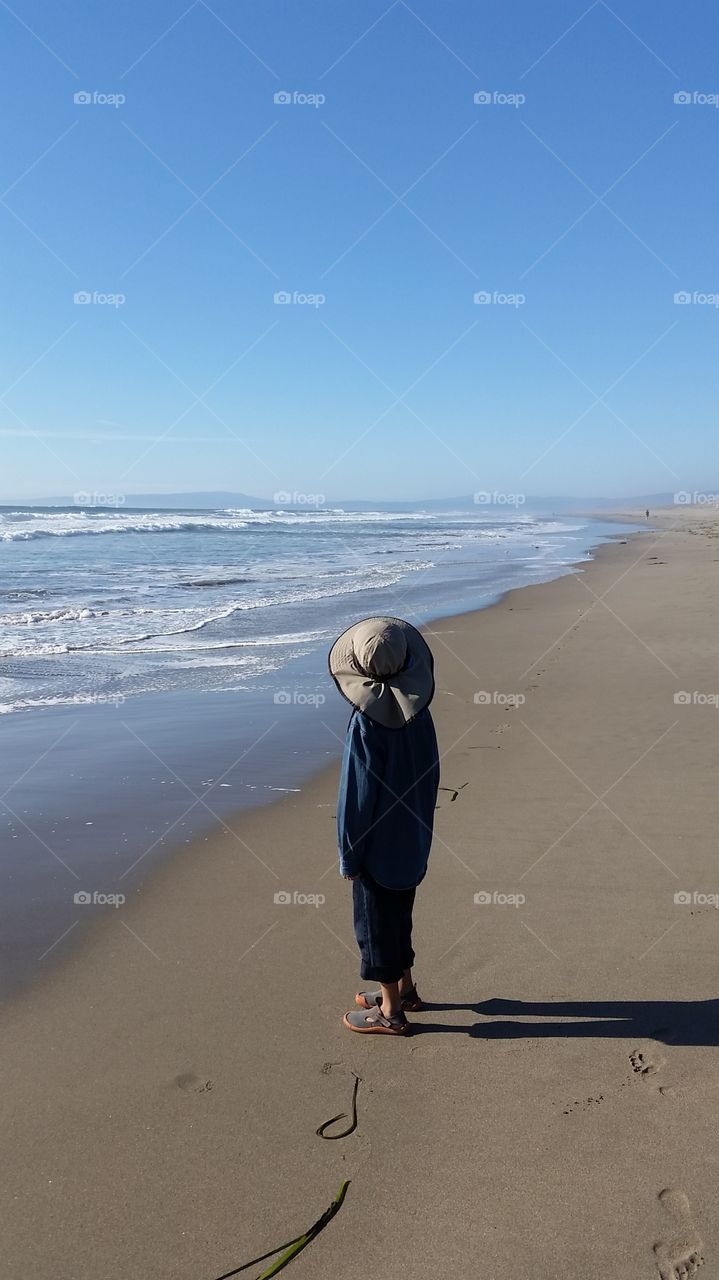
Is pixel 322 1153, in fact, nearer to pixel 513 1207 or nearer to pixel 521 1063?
pixel 513 1207

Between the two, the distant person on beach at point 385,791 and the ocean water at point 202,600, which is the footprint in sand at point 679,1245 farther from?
the ocean water at point 202,600

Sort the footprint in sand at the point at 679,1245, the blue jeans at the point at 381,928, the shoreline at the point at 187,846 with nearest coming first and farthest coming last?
1. the footprint in sand at the point at 679,1245
2. the blue jeans at the point at 381,928
3. the shoreline at the point at 187,846

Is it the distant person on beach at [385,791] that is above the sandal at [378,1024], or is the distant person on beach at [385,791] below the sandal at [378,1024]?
above

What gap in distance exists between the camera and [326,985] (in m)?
3.84

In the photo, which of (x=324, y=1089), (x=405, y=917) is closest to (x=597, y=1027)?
(x=405, y=917)

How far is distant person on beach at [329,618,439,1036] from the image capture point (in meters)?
3.46

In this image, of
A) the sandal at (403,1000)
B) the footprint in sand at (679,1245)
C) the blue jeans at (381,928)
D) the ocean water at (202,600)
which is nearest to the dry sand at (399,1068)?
the footprint in sand at (679,1245)

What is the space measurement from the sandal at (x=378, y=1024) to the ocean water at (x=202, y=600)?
633cm

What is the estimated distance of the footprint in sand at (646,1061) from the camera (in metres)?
3.22

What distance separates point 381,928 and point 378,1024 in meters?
0.38

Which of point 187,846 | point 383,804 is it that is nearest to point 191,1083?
point 383,804

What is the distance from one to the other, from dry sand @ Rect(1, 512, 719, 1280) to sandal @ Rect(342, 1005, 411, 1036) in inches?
2.4

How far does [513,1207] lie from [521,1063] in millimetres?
717

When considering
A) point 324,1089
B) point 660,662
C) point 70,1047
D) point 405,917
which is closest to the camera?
point 324,1089
